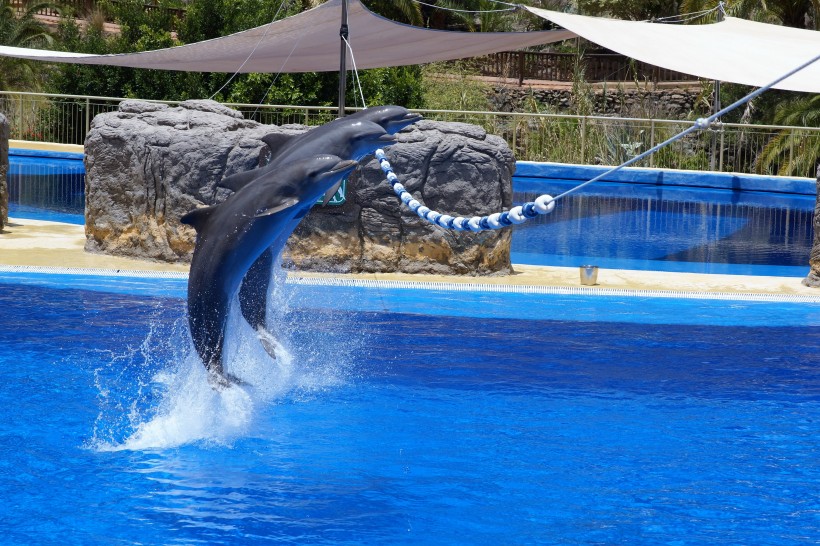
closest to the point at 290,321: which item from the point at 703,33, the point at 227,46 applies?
the point at 227,46

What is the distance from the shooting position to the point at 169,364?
258 inches

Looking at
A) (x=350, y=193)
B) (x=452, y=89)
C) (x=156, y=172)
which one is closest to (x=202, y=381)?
(x=350, y=193)

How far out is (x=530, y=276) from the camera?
948 centimetres

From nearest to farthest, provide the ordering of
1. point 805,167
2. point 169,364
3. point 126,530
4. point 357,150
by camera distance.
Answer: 1. point 126,530
2. point 357,150
3. point 169,364
4. point 805,167

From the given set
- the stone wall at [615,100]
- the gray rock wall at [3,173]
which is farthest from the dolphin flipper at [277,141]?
the stone wall at [615,100]

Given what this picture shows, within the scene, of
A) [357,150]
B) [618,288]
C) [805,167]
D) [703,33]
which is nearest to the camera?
[357,150]

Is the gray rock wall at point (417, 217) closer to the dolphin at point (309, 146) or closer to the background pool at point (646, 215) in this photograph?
the background pool at point (646, 215)

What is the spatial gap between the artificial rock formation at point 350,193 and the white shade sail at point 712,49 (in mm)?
3929

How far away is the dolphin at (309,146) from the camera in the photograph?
205 inches

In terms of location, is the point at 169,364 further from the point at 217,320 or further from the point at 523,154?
the point at 523,154

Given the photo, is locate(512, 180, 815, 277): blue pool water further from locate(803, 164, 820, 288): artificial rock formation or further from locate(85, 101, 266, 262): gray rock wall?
locate(85, 101, 266, 262): gray rock wall

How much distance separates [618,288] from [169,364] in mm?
4018

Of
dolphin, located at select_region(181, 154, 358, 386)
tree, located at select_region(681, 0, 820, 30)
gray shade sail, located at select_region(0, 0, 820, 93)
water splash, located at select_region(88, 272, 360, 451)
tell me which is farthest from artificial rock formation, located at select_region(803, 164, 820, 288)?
tree, located at select_region(681, 0, 820, 30)

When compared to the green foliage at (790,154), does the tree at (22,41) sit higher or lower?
higher
